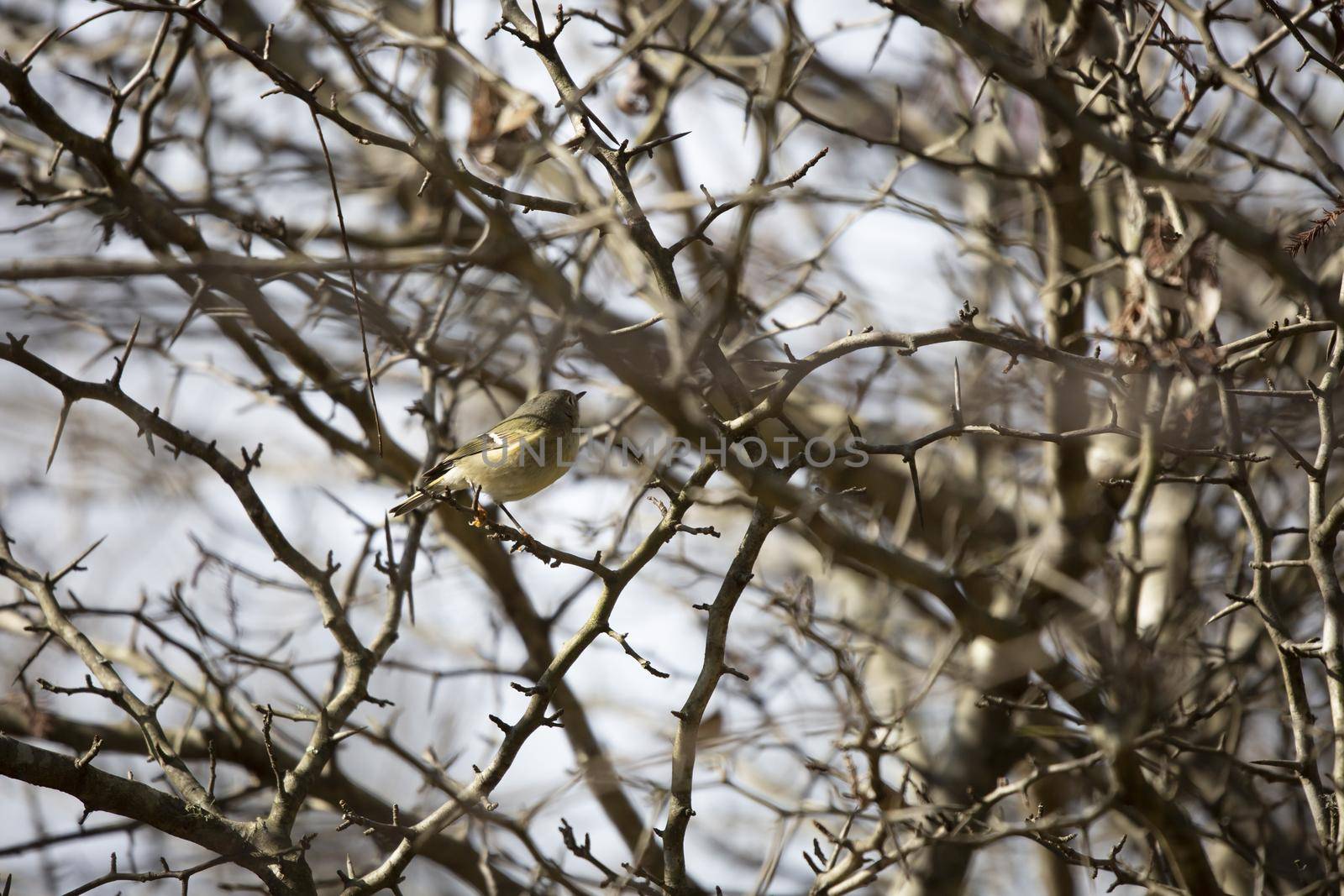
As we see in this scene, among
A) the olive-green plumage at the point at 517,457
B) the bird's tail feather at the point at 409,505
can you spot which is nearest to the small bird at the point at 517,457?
the olive-green plumage at the point at 517,457

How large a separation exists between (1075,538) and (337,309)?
4.03m

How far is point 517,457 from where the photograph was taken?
5371 mm

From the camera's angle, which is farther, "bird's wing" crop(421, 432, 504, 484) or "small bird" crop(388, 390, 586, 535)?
"small bird" crop(388, 390, 586, 535)

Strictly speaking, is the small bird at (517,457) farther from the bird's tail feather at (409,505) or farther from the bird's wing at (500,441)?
the bird's tail feather at (409,505)

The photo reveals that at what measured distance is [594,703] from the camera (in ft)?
27.4

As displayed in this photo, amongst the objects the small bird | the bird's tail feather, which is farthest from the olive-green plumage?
the bird's tail feather

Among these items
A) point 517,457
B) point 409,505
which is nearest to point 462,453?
point 517,457

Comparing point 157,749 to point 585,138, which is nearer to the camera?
point 585,138

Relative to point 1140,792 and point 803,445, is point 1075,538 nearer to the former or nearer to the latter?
point 1140,792

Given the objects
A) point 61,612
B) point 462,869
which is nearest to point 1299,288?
point 61,612

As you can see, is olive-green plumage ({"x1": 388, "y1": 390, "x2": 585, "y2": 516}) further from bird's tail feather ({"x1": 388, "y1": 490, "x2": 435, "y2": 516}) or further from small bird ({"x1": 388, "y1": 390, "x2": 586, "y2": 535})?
bird's tail feather ({"x1": 388, "y1": 490, "x2": 435, "y2": 516})

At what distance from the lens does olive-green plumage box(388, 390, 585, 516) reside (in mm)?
5367

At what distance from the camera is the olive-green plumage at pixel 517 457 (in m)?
5.37

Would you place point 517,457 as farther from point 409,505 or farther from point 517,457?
point 409,505
